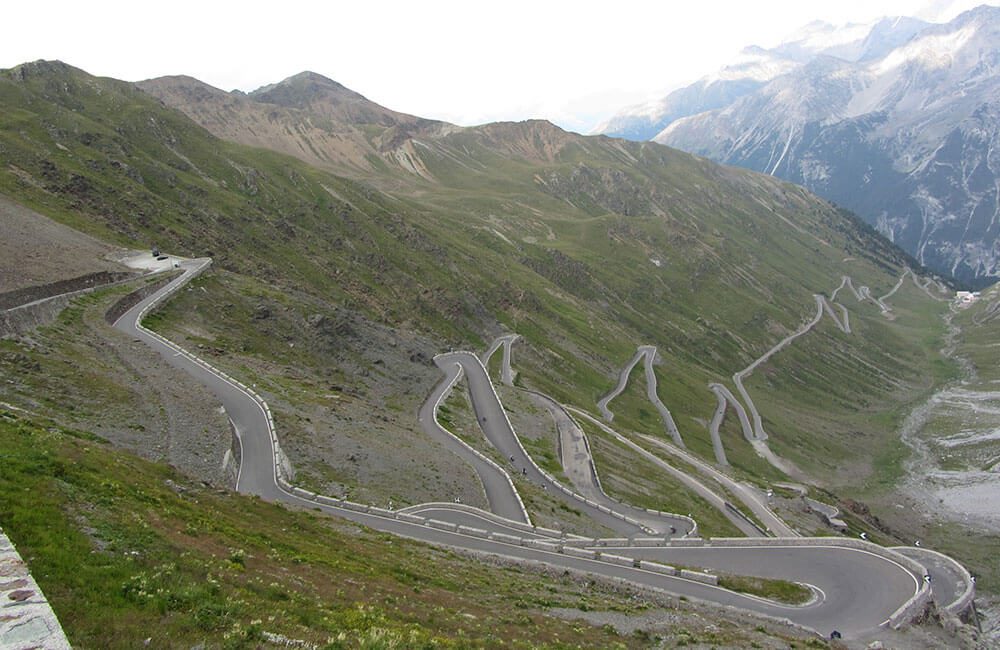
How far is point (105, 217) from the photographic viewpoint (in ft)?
297

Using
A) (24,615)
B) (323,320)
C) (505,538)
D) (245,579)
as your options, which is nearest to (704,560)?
(505,538)

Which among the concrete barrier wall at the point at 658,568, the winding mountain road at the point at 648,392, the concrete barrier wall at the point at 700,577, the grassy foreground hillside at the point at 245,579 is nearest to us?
the grassy foreground hillside at the point at 245,579

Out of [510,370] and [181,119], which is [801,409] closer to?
[510,370]

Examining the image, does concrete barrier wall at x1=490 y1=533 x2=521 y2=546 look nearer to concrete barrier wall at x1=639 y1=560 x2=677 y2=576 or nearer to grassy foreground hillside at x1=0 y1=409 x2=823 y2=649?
grassy foreground hillside at x1=0 y1=409 x2=823 y2=649

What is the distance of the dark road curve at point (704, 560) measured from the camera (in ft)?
129

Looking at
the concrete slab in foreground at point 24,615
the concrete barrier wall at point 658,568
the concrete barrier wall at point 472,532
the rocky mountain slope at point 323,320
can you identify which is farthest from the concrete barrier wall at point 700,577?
the concrete slab in foreground at point 24,615

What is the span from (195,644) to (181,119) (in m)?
174

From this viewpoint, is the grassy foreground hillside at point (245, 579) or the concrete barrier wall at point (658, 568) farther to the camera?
the concrete barrier wall at point (658, 568)

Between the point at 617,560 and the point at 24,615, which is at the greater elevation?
the point at 24,615

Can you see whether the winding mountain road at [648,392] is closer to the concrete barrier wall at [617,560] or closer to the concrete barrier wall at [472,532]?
the concrete barrier wall at [617,560]

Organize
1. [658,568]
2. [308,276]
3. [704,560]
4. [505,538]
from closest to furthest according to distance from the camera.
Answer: [658,568], [505,538], [704,560], [308,276]

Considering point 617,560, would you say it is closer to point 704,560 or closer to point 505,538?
point 505,538

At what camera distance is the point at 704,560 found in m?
47.5

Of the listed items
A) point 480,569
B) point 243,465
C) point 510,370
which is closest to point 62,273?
point 243,465
